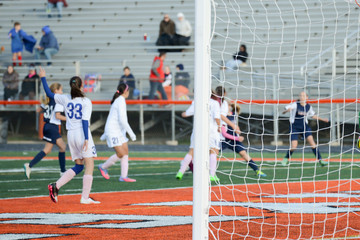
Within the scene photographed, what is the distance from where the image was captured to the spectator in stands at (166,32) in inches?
1136

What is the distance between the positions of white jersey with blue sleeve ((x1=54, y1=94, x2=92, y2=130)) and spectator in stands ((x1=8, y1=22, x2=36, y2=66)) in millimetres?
20152

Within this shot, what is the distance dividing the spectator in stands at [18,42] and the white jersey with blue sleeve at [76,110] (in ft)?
66.1

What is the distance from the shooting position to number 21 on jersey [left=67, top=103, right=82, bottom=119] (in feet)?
34.5

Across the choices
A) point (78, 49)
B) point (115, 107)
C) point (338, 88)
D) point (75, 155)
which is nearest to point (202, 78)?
point (75, 155)

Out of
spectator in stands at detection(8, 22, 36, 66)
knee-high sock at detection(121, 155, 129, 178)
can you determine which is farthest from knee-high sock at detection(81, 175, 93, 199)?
spectator in stands at detection(8, 22, 36, 66)

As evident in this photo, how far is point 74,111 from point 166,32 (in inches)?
744

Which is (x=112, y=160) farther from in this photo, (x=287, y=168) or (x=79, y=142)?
(x=287, y=168)

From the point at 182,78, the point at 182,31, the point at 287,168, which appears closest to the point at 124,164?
the point at 287,168

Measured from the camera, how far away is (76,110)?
10.5 m

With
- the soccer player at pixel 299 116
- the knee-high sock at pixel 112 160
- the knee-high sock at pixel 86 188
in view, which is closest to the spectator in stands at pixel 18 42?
the soccer player at pixel 299 116

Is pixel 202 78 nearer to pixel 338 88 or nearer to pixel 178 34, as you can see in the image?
pixel 338 88

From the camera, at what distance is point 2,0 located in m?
35.7

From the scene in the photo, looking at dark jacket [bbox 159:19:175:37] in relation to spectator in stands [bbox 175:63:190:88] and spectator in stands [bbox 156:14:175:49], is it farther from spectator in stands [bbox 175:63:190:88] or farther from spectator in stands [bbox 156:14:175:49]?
spectator in stands [bbox 175:63:190:88]

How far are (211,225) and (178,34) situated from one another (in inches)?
873
